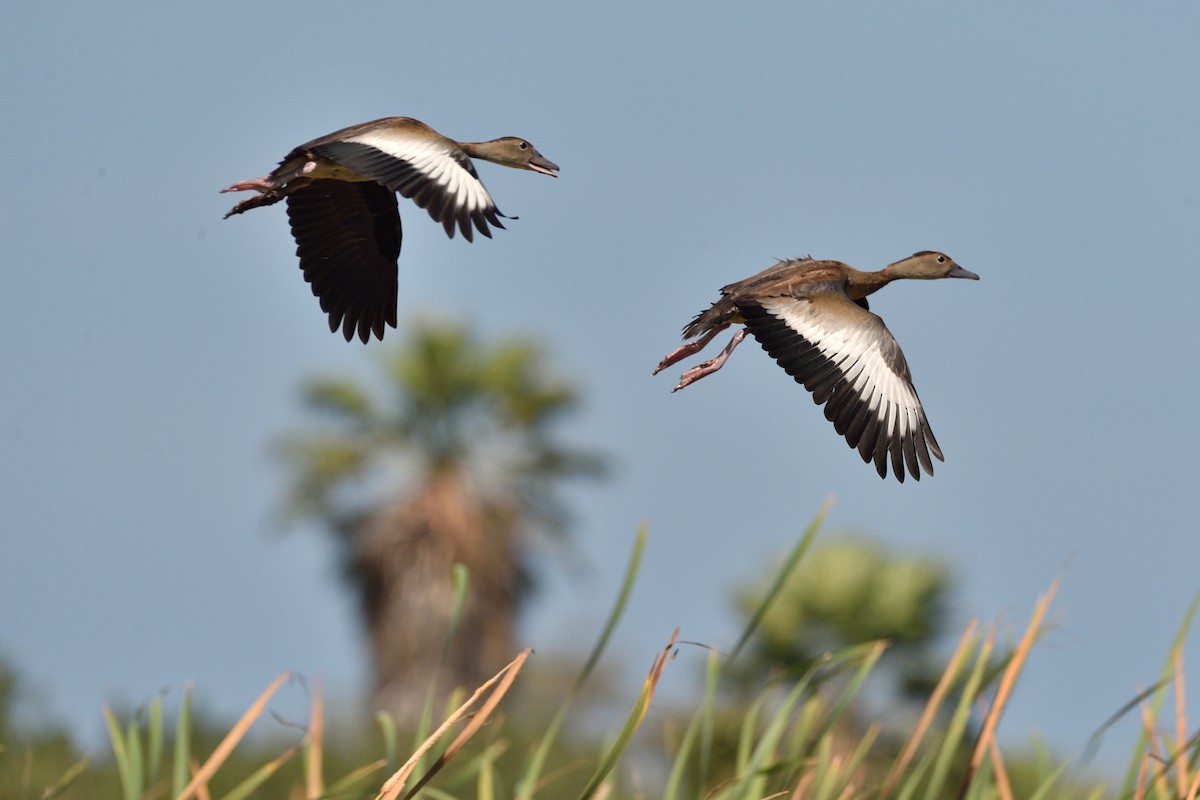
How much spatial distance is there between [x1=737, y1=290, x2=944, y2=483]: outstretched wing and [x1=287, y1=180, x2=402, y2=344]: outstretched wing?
4.99 ft

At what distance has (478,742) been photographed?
14984mm

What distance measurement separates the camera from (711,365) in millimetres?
5176

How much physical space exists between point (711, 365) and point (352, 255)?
1.66 metres

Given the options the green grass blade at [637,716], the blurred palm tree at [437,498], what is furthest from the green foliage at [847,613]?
the green grass blade at [637,716]

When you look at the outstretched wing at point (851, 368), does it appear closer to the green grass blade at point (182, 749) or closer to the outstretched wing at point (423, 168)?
the outstretched wing at point (423, 168)

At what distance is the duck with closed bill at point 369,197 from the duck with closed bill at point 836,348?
0.70 meters

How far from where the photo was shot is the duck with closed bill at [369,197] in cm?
445

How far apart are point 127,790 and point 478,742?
980 centimetres

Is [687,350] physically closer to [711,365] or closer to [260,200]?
[711,365]

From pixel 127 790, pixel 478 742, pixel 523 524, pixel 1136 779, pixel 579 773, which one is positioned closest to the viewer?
pixel 127 790

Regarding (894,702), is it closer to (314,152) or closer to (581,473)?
(581,473)

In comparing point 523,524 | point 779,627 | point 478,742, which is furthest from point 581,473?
point 478,742

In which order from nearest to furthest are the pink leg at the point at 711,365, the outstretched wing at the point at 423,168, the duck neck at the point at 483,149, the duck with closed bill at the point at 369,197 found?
the outstretched wing at the point at 423,168
the duck with closed bill at the point at 369,197
the pink leg at the point at 711,365
the duck neck at the point at 483,149

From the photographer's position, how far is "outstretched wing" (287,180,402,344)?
6270mm
